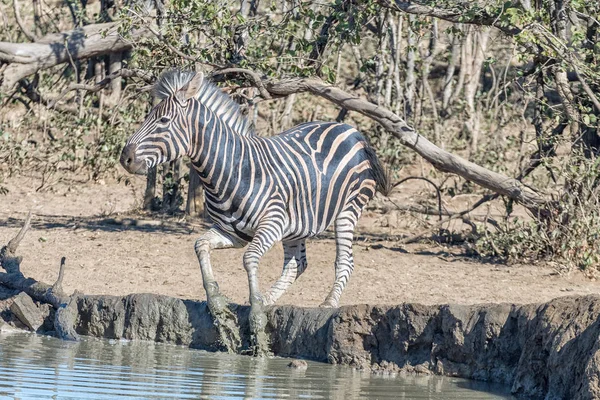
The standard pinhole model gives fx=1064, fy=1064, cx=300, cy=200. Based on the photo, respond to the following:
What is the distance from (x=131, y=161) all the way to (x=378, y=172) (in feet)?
9.05

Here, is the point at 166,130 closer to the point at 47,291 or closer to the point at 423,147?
the point at 47,291

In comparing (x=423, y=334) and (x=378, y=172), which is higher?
(x=378, y=172)

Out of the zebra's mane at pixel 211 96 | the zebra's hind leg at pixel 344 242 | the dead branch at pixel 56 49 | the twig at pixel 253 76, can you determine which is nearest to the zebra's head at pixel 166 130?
the zebra's mane at pixel 211 96

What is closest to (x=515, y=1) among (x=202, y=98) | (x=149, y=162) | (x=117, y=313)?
(x=202, y=98)

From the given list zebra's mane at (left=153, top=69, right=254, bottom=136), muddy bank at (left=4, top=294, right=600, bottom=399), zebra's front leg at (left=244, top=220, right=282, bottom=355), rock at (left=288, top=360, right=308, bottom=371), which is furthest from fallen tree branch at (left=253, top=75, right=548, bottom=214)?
rock at (left=288, top=360, right=308, bottom=371)

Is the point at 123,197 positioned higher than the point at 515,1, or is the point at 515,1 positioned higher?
the point at 515,1

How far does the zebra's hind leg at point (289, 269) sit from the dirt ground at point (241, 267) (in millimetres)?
376

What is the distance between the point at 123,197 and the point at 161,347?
23.0 feet

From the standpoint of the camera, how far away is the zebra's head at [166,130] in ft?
29.9

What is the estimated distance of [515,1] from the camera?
1183cm

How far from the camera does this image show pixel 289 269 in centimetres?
1017

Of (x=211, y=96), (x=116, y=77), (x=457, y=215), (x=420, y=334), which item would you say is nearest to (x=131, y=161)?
(x=211, y=96)

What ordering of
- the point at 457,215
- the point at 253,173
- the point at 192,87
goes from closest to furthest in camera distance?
the point at 192,87 → the point at 253,173 → the point at 457,215

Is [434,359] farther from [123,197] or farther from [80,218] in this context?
[123,197]
